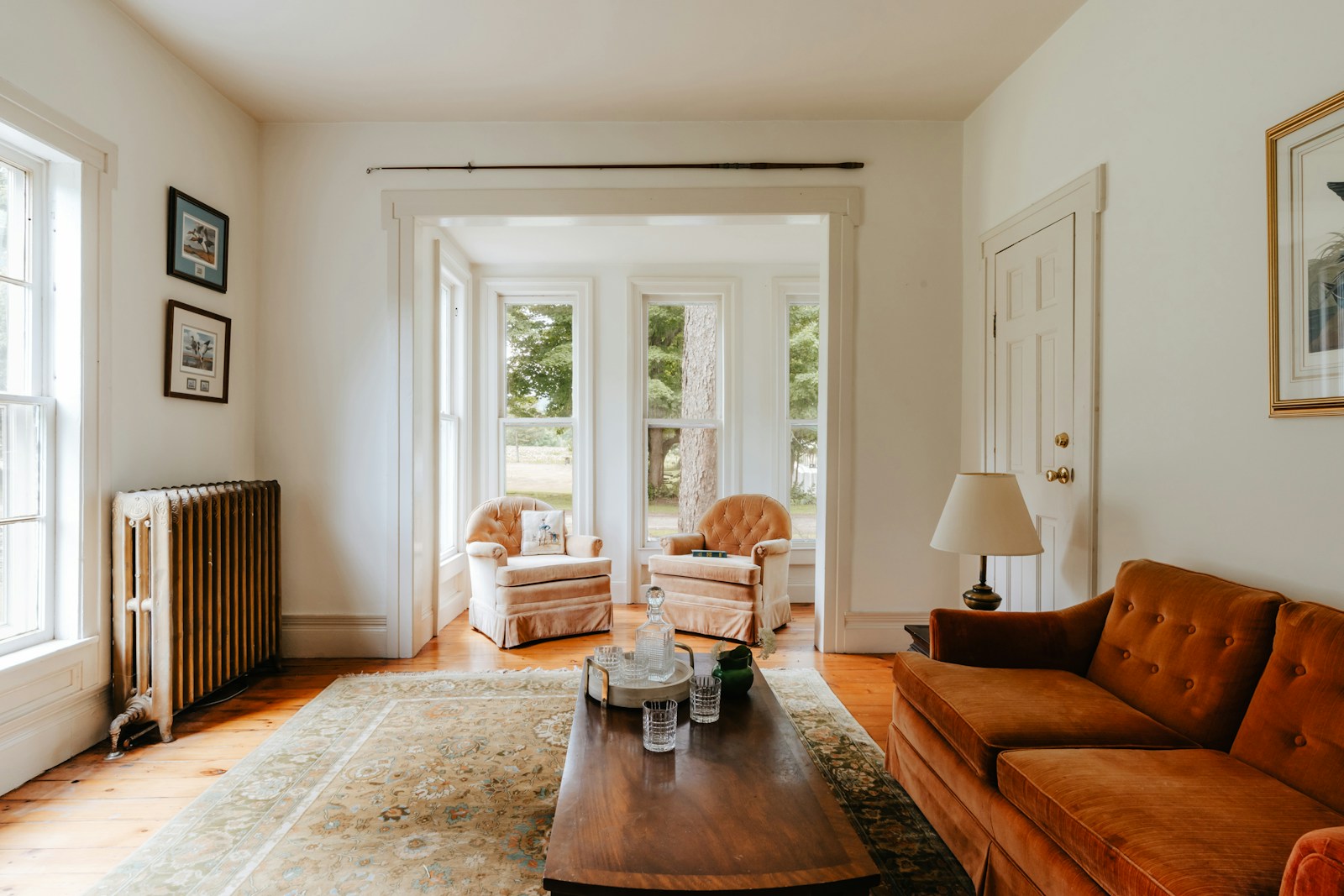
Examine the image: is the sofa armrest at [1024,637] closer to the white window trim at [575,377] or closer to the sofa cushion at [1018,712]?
the sofa cushion at [1018,712]

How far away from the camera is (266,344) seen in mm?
3902

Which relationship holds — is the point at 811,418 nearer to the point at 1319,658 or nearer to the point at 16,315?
the point at 1319,658

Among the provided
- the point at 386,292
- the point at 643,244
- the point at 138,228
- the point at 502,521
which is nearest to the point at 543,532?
the point at 502,521

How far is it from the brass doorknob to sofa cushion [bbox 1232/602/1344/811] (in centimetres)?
117

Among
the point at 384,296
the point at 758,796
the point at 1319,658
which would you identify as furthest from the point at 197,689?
the point at 1319,658

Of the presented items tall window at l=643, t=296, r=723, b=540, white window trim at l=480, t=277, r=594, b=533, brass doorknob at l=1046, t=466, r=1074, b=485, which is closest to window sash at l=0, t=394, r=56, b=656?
white window trim at l=480, t=277, r=594, b=533

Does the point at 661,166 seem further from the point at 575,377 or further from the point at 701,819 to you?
the point at 701,819

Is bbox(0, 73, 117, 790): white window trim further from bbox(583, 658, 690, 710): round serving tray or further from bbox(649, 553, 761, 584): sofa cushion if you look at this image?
bbox(649, 553, 761, 584): sofa cushion

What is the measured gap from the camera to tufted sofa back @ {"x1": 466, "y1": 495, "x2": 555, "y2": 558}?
4688 millimetres

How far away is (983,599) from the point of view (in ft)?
9.53

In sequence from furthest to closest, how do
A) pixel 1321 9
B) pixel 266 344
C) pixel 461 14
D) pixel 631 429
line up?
pixel 631 429, pixel 266 344, pixel 461 14, pixel 1321 9

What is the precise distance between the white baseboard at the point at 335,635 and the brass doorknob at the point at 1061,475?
3.47m

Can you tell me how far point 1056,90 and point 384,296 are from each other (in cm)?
348

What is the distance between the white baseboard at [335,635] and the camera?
392 centimetres
